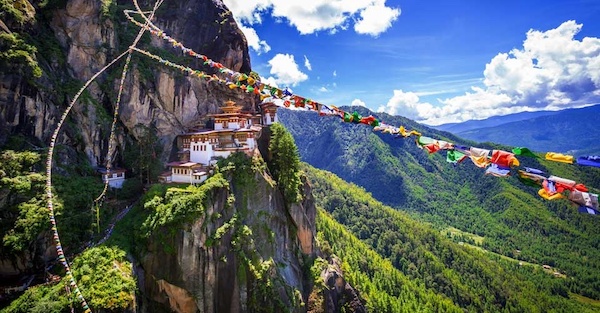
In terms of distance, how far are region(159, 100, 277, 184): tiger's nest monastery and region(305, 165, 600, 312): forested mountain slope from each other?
126 ft

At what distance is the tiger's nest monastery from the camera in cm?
3925

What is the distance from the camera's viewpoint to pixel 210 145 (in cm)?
4212

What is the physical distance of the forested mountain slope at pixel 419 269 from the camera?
8638 cm

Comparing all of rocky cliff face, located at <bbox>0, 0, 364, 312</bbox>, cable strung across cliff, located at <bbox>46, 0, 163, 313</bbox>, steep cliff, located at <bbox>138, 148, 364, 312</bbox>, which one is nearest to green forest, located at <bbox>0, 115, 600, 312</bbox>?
steep cliff, located at <bbox>138, 148, 364, 312</bbox>

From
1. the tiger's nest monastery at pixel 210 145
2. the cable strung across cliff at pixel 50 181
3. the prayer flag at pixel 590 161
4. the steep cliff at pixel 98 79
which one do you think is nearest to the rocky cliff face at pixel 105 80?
the steep cliff at pixel 98 79

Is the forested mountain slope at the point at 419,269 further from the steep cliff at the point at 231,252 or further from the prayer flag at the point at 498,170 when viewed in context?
the prayer flag at the point at 498,170

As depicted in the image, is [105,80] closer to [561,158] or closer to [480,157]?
[480,157]

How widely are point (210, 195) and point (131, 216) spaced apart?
324 inches

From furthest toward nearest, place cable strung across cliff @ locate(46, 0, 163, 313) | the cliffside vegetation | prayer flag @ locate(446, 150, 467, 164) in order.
Result: 1. the cliffside vegetation
2. cable strung across cliff @ locate(46, 0, 163, 313)
3. prayer flag @ locate(446, 150, 467, 164)

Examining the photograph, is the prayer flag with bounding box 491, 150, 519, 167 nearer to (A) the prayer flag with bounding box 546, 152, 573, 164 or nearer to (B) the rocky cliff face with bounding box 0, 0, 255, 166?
(A) the prayer flag with bounding box 546, 152, 573, 164

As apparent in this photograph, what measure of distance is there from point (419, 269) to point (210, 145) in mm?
93475

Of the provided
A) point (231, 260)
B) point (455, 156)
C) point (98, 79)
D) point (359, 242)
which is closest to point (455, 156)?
point (455, 156)

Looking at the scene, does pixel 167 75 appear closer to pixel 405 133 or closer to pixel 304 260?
pixel 304 260

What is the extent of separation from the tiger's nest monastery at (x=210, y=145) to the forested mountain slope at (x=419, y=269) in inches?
1516
